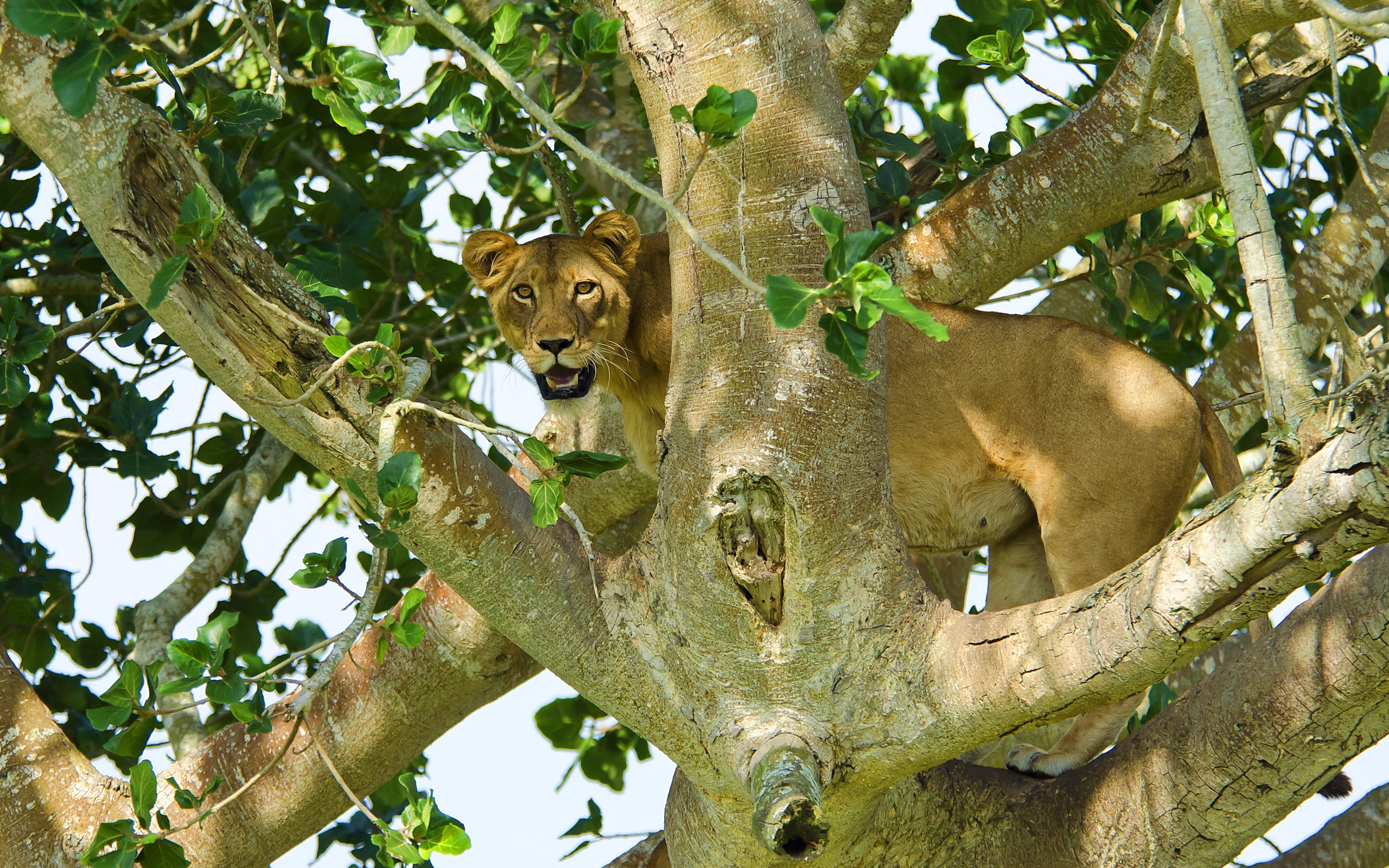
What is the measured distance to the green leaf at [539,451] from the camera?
8.53ft

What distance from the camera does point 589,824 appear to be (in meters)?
4.64

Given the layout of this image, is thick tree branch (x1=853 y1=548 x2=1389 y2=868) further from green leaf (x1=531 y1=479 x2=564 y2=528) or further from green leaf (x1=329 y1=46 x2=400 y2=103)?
green leaf (x1=329 y1=46 x2=400 y2=103)

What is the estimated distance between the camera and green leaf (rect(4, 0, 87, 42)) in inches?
85.7

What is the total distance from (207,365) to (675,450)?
3.58 feet

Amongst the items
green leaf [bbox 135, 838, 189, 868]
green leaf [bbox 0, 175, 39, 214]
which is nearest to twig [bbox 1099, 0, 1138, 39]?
green leaf [bbox 135, 838, 189, 868]

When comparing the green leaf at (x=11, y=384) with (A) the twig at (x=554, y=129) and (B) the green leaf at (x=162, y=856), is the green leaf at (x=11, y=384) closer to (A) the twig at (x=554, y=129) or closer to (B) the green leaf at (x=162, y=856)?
(B) the green leaf at (x=162, y=856)

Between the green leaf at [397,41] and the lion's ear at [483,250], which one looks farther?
the lion's ear at [483,250]

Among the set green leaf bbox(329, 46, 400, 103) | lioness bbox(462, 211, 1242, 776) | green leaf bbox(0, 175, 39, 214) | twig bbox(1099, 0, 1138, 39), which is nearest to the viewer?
green leaf bbox(329, 46, 400, 103)

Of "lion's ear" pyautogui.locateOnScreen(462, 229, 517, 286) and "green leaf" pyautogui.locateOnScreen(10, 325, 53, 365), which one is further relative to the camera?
"lion's ear" pyautogui.locateOnScreen(462, 229, 517, 286)

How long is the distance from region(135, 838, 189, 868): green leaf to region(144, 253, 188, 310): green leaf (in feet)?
4.56

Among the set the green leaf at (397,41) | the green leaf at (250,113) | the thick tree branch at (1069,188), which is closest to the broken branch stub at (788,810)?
the thick tree branch at (1069,188)

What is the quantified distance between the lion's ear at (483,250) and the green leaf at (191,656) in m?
2.24

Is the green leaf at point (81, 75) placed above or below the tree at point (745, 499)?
above

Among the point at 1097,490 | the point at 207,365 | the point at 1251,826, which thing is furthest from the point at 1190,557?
the point at 207,365
